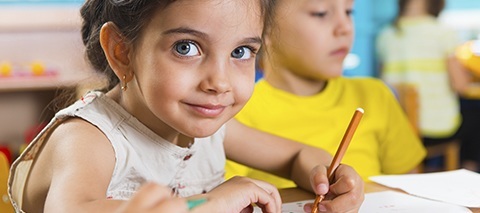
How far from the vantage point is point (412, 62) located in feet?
11.9

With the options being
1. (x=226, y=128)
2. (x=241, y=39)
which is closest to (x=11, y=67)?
(x=226, y=128)

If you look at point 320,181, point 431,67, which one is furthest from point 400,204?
point 431,67

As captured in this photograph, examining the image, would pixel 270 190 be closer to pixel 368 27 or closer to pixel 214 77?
pixel 214 77

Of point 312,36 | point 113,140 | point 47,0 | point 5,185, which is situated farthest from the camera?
point 47,0

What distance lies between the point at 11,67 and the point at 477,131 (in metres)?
2.41

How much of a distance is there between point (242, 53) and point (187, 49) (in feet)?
0.26

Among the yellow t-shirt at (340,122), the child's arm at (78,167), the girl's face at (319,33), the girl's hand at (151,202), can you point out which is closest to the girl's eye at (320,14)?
the girl's face at (319,33)

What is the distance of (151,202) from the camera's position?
0.55 m

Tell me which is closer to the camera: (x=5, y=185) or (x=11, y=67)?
(x=5, y=185)

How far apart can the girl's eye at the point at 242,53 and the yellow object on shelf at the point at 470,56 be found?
323cm

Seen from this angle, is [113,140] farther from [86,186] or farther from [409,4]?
[409,4]

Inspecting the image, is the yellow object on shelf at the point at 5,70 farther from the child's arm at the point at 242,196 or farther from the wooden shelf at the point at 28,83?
the child's arm at the point at 242,196

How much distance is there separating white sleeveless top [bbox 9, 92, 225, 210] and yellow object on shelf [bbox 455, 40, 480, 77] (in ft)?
10.3

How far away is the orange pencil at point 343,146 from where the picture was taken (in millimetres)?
877
